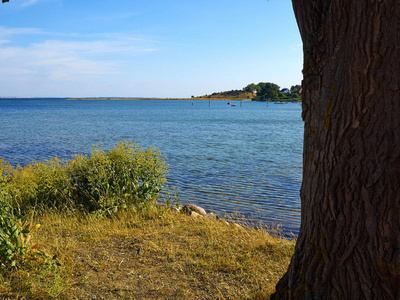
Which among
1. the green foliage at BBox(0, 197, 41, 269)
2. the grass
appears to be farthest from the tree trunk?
the green foliage at BBox(0, 197, 41, 269)

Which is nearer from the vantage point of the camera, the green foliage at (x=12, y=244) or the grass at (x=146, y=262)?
the grass at (x=146, y=262)

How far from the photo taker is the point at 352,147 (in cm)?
295

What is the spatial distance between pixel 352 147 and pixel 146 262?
3369 millimetres

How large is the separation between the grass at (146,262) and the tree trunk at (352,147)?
135 centimetres

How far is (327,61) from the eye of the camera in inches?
124

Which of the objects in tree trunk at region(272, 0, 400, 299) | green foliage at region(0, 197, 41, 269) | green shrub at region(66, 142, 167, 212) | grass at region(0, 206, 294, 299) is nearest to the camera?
tree trunk at region(272, 0, 400, 299)

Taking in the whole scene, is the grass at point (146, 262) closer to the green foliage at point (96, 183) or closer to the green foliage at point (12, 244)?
the green foliage at point (12, 244)

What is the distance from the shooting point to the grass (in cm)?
428

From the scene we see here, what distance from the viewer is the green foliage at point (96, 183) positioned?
7.41 meters

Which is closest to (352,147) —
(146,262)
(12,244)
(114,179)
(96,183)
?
(146,262)

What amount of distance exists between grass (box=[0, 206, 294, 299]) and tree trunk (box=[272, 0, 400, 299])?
135cm

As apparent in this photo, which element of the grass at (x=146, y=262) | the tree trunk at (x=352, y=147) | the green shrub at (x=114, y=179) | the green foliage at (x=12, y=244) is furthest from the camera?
the green shrub at (x=114, y=179)

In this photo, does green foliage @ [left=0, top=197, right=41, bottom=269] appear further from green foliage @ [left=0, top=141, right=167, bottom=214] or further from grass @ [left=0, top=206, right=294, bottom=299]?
green foliage @ [left=0, top=141, right=167, bottom=214]

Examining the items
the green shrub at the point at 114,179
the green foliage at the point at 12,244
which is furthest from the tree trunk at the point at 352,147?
the green shrub at the point at 114,179
